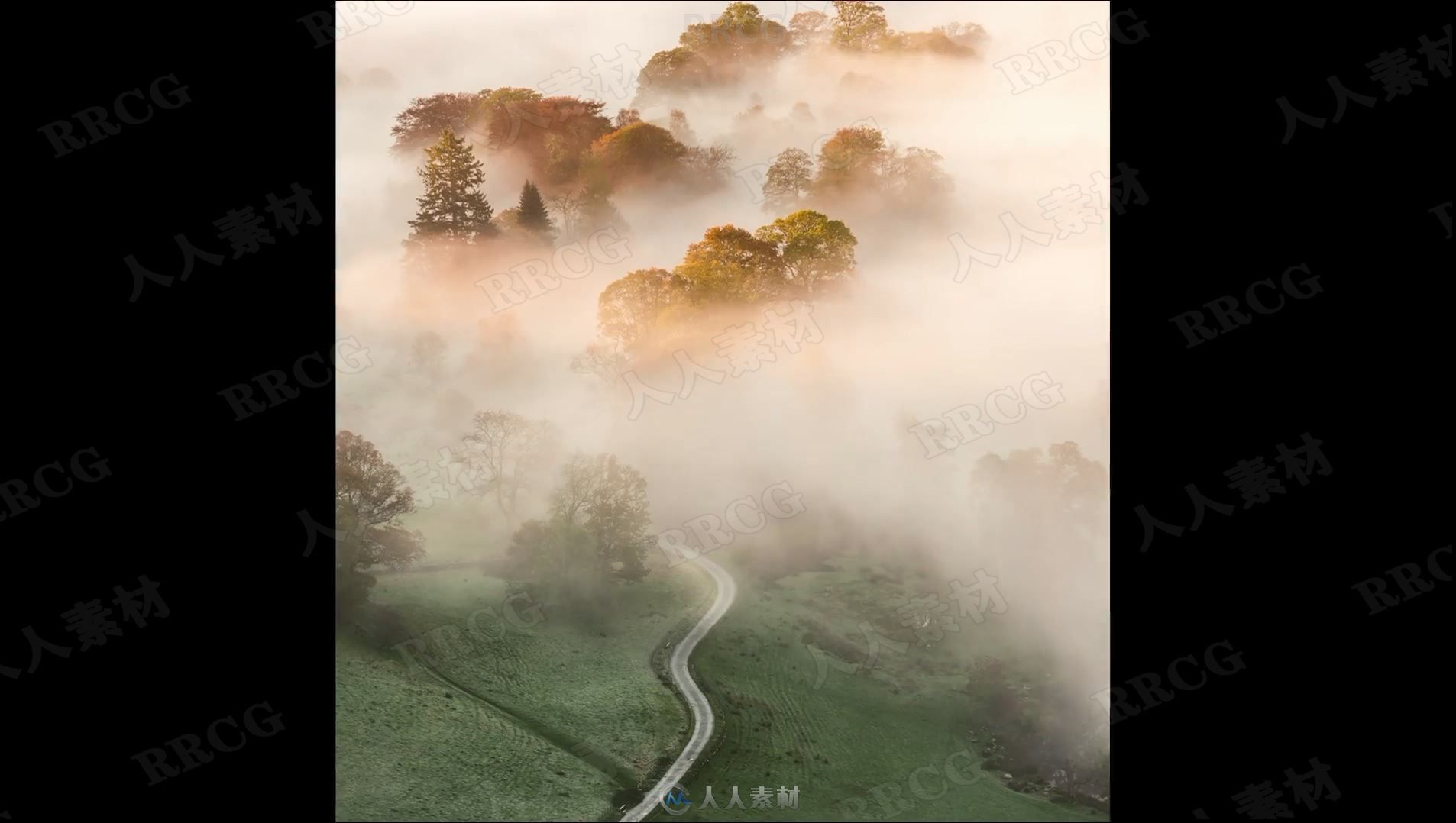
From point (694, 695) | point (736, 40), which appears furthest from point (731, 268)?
point (736, 40)

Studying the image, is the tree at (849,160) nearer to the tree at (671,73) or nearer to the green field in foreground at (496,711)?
the tree at (671,73)

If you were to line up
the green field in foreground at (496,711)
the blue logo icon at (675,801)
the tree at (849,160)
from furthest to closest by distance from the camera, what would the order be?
the tree at (849,160) → the blue logo icon at (675,801) → the green field in foreground at (496,711)

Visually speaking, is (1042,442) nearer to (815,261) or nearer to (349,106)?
(815,261)

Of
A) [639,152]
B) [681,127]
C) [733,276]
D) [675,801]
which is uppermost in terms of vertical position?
[681,127]

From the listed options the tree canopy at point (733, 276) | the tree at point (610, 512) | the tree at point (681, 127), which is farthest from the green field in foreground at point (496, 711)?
the tree at point (681, 127)

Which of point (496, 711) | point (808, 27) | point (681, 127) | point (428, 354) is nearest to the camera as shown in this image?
point (496, 711)

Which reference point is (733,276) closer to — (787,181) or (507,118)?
(787,181)
